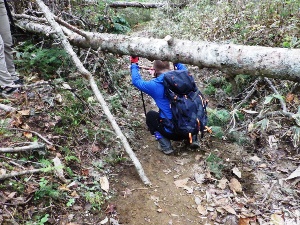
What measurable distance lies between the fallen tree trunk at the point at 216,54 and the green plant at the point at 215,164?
1.42 meters

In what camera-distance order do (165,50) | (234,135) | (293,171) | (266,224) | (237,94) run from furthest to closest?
(237,94) < (234,135) < (165,50) < (293,171) < (266,224)

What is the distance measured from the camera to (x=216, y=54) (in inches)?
175

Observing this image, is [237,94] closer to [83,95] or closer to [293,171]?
[293,171]

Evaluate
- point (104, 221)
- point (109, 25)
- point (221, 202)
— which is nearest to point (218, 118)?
point (221, 202)

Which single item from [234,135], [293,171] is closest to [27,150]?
[234,135]

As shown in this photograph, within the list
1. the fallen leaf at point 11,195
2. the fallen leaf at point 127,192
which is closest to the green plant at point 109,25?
the fallen leaf at point 127,192

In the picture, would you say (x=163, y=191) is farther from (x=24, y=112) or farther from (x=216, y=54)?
(x=24, y=112)

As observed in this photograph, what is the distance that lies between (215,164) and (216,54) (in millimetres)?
1746

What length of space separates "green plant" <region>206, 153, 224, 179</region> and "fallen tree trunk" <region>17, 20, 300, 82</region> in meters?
1.42

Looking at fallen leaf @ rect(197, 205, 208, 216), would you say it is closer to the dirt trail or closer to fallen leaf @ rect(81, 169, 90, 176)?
the dirt trail

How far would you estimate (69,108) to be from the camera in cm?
496

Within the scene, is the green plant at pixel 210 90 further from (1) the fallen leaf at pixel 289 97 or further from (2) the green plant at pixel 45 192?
(2) the green plant at pixel 45 192

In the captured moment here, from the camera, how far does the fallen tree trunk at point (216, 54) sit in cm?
399

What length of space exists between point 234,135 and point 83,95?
2902 mm
